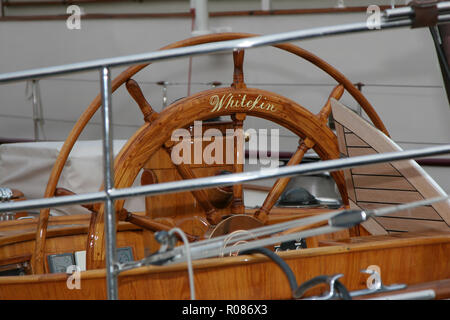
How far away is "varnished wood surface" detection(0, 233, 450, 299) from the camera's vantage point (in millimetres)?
1256

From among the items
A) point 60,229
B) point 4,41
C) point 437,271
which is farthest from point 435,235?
point 4,41

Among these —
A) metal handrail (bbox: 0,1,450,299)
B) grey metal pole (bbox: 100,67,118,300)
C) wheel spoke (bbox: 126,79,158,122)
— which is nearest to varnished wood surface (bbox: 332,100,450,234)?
metal handrail (bbox: 0,1,450,299)

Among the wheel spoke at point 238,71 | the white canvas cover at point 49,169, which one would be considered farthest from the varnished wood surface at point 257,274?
the white canvas cover at point 49,169

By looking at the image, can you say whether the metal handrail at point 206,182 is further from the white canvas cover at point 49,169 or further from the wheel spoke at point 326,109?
the white canvas cover at point 49,169

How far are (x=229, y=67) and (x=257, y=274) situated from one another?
2.86m

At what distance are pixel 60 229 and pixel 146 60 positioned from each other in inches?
34.9

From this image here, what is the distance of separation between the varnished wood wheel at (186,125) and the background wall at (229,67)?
167 centimetres

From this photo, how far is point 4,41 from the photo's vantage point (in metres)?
4.77

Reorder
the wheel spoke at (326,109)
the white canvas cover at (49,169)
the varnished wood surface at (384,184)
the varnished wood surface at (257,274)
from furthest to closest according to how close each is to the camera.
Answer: the white canvas cover at (49,169), the wheel spoke at (326,109), the varnished wood surface at (384,184), the varnished wood surface at (257,274)

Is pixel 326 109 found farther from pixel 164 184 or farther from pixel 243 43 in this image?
pixel 164 184

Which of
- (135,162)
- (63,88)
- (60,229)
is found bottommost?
(60,229)

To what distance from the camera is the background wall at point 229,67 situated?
11.1ft

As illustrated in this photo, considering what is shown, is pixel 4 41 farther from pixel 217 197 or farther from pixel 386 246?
pixel 386 246

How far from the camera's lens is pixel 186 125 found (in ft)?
5.41
